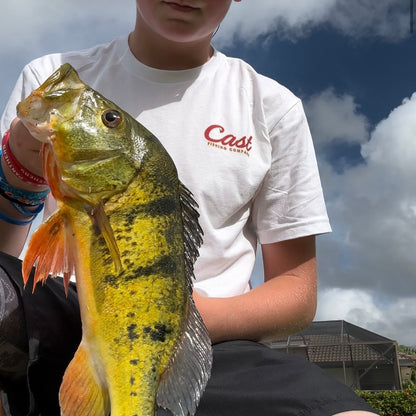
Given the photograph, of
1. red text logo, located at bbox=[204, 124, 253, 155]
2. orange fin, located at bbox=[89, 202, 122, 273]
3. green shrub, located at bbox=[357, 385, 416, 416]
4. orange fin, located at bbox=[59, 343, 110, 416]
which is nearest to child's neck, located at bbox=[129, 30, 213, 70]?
red text logo, located at bbox=[204, 124, 253, 155]

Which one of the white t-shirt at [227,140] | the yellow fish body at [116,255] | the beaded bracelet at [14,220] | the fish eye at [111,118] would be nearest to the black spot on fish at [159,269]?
the yellow fish body at [116,255]

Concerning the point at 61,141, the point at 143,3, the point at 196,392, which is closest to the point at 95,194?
the point at 61,141

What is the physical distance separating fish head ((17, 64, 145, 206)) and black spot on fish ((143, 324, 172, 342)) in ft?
1.63

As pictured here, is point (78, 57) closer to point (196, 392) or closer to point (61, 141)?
point (61, 141)

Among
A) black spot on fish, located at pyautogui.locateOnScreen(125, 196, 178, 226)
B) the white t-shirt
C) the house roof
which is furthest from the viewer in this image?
the house roof

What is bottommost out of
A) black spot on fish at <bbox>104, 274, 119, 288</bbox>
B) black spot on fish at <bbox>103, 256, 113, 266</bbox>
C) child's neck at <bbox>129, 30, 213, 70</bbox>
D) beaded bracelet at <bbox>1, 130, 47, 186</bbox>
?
black spot on fish at <bbox>104, 274, 119, 288</bbox>

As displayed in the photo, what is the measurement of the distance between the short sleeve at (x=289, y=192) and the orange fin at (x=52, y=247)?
180 cm

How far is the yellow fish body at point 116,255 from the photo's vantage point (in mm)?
1899

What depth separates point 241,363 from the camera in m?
2.77

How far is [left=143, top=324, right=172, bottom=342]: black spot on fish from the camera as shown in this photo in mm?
1981

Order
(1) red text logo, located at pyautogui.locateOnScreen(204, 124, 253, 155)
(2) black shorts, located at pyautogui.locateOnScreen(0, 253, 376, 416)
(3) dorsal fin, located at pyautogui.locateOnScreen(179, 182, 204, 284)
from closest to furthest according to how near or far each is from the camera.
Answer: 1. (3) dorsal fin, located at pyautogui.locateOnScreen(179, 182, 204, 284)
2. (2) black shorts, located at pyautogui.locateOnScreen(0, 253, 376, 416)
3. (1) red text logo, located at pyautogui.locateOnScreen(204, 124, 253, 155)

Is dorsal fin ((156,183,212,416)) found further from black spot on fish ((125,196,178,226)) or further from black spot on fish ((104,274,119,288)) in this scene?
black spot on fish ((104,274,119,288))

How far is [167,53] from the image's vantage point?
3.70 metres

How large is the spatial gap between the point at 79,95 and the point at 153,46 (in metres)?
1.70
